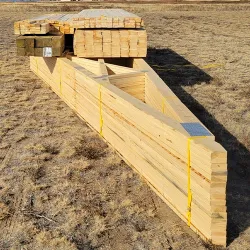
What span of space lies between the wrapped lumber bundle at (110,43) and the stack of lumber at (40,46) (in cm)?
56

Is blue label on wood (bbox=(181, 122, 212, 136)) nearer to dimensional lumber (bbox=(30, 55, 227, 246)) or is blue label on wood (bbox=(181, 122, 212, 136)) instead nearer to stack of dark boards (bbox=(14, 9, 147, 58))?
dimensional lumber (bbox=(30, 55, 227, 246))

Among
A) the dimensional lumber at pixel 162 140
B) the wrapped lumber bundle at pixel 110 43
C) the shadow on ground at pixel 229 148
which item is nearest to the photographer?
the dimensional lumber at pixel 162 140

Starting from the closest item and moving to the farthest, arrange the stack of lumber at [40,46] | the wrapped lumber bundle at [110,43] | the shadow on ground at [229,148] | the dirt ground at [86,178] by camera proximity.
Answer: the dirt ground at [86,178], the shadow on ground at [229,148], the stack of lumber at [40,46], the wrapped lumber bundle at [110,43]

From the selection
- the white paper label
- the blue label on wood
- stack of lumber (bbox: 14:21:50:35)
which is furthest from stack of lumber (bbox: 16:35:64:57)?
the blue label on wood

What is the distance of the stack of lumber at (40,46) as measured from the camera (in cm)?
755

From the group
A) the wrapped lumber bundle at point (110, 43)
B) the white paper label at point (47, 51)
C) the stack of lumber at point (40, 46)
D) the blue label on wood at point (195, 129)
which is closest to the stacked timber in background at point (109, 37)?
the wrapped lumber bundle at point (110, 43)

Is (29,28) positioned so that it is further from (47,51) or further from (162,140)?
(162,140)

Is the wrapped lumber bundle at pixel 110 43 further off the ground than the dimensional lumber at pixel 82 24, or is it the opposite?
the dimensional lumber at pixel 82 24

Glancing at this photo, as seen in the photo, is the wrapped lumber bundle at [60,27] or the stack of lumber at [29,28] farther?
the wrapped lumber bundle at [60,27]

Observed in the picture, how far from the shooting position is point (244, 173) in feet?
15.6

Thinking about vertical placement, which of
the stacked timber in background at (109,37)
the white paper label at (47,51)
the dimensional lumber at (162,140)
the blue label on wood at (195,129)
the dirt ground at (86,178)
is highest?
the stacked timber in background at (109,37)

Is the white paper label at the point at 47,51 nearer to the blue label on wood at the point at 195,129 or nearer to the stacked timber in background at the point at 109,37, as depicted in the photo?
the stacked timber in background at the point at 109,37

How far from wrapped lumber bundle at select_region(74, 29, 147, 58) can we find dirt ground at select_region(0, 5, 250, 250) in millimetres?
1285

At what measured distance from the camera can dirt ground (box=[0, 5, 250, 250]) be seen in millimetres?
3525
